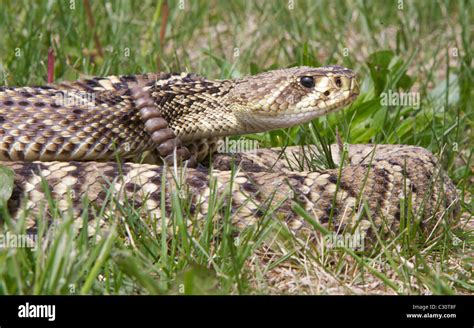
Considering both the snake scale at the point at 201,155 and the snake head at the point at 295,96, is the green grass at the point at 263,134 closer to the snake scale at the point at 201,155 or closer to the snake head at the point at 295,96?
the snake scale at the point at 201,155

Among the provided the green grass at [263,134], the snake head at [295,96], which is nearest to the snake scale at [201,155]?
the snake head at [295,96]

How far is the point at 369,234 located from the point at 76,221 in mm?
1426

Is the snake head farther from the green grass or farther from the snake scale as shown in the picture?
the green grass

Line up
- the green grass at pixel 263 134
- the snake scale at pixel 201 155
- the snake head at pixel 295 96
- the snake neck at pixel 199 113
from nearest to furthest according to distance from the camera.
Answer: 1. the green grass at pixel 263 134
2. the snake scale at pixel 201 155
3. the snake head at pixel 295 96
4. the snake neck at pixel 199 113

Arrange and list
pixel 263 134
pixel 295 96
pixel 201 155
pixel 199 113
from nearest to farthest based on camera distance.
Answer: pixel 295 96 < pixel 199 113 < pixel 201 155 < pixel 263 134

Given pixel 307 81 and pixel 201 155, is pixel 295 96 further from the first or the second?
pixel 201 155

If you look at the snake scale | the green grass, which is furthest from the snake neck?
the green grass

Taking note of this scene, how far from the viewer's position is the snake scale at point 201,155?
440 centimetres

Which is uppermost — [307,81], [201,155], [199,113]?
[307,81]

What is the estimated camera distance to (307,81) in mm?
5152

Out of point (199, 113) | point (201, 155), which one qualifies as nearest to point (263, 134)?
point (201, 155)

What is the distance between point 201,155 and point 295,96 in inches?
27.8

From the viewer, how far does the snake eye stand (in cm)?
515
